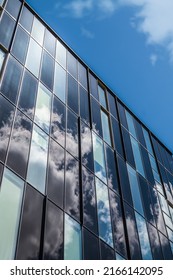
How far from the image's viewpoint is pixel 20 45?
19.8 metres

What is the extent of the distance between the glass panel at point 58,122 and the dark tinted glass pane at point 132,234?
20.4 feet

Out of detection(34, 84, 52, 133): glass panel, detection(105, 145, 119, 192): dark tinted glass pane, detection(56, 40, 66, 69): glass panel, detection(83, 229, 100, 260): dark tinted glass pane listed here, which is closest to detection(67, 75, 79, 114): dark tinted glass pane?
detection(56, 40, 66, 69): glass panel

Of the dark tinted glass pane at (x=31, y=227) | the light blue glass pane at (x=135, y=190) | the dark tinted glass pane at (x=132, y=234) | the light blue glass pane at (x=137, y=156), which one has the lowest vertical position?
the dark tinted glass pane at (x=31, y=227)

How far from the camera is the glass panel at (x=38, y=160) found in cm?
1421

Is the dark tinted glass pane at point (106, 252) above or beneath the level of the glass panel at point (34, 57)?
beneath

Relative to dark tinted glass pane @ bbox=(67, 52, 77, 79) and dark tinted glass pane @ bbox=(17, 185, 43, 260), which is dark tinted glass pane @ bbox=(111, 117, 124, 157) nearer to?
dark tinted glass pane @ bbox=(67, 52, 77, 79)

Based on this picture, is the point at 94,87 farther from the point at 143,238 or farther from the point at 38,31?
the point at 143,238

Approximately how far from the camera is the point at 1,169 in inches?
504

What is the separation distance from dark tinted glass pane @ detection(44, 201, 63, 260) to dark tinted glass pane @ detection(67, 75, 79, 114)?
8.62 m

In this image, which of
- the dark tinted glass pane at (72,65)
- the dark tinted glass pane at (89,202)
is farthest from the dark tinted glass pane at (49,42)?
the dark tinted glass pane at (89,202)

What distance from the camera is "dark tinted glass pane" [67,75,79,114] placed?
21.2 metres

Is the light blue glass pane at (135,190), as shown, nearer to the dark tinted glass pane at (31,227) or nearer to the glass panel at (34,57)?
the dark tinted glass pane at (31,227)

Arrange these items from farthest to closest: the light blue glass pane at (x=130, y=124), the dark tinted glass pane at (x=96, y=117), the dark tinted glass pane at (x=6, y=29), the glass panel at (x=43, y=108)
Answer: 1. the light blue glass pane at (x=130, y=124)
2. the dark tinted glass pane at (x=96, y=117)
3. the dark tinted glass pane at (x=6, y=29)
4. the glass panel at (x=43, y=108)

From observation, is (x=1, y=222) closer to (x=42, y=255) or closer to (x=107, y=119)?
(x=42, y=255)
